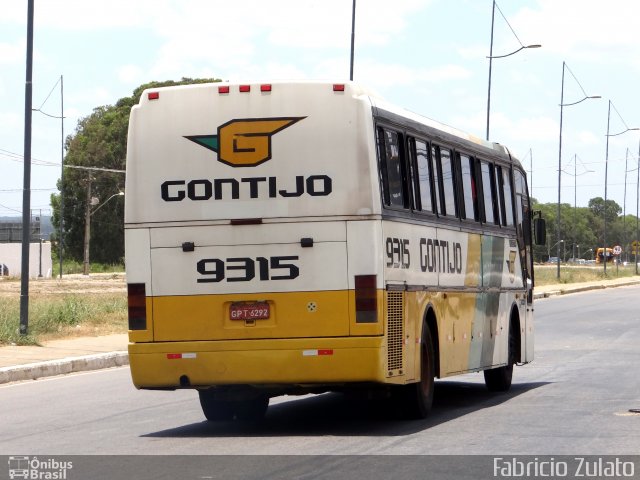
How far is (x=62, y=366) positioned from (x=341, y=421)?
27.7 ft

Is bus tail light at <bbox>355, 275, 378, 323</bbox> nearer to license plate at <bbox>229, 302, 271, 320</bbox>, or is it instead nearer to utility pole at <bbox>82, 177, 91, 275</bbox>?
license plate at <bbox>229, 302, 271, 320</bbox>

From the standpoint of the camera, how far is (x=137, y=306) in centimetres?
1295

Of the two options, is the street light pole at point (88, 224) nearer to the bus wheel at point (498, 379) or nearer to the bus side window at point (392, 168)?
the bus wheel at point (498, 379)

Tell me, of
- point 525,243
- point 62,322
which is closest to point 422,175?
point 525,243

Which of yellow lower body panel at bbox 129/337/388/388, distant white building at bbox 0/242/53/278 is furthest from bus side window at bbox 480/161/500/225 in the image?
distant white building at bbox 0/242/53/278

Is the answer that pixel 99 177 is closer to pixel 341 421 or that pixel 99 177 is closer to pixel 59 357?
pixel 59 357

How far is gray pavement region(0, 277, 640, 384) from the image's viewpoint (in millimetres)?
20266

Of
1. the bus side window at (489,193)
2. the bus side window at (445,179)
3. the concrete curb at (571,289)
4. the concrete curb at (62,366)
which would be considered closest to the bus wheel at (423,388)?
the bus side window at (445,179)

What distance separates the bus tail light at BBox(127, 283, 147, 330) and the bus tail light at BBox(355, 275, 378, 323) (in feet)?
6.71

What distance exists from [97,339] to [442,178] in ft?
45.0

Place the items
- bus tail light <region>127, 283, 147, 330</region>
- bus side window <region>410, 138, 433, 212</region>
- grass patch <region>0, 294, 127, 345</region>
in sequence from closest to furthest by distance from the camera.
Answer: bus tail light <region>127, 283, 147, 330</region>
bus side window <region>410, 138, 433, 212</region>
grass patch <region>0, 294, 127, 345</region>

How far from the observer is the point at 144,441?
12344mm

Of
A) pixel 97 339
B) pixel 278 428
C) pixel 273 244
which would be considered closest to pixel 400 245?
pixel 273 244

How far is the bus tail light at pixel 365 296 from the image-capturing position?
12.5 metres
